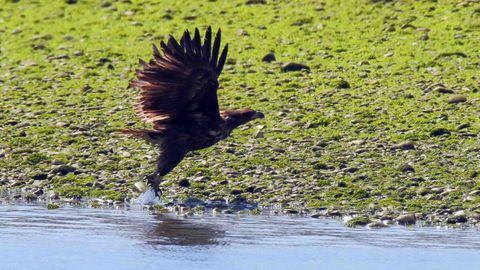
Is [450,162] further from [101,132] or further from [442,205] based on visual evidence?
[101,132]

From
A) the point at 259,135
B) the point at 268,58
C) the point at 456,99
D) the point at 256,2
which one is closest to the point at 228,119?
the point at 259,135

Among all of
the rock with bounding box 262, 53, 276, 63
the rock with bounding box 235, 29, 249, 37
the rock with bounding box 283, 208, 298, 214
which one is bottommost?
the rock with bounding box 283, 208, 298, 214

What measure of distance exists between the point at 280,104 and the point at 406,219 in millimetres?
5245

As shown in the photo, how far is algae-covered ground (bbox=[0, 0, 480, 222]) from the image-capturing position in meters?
13.2

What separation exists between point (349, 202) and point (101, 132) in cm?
416

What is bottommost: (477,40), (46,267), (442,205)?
(46,267)

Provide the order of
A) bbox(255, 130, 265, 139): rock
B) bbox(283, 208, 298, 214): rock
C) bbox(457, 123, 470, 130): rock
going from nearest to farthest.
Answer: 1. bbox(283, 208, 298, 214): rock
2. bbox(457, 123, 470, 130): rock
3. bbox(255, 130, 265, 139): rock

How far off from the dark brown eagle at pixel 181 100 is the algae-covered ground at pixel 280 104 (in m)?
0.55

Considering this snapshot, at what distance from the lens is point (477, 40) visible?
18.9 m

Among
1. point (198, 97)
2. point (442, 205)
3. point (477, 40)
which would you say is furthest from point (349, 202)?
point (477, 40)

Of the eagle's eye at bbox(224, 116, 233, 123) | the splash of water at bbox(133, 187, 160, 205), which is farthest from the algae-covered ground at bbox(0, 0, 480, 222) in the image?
the eagle's eye at bbox(224, 116, 233, 123)

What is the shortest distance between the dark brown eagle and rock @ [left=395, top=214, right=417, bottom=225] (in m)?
2.17

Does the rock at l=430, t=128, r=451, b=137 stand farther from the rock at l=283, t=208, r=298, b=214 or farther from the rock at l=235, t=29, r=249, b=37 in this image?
the rock at l=235, t=29, r=249, b=37

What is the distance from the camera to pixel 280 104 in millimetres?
16750
